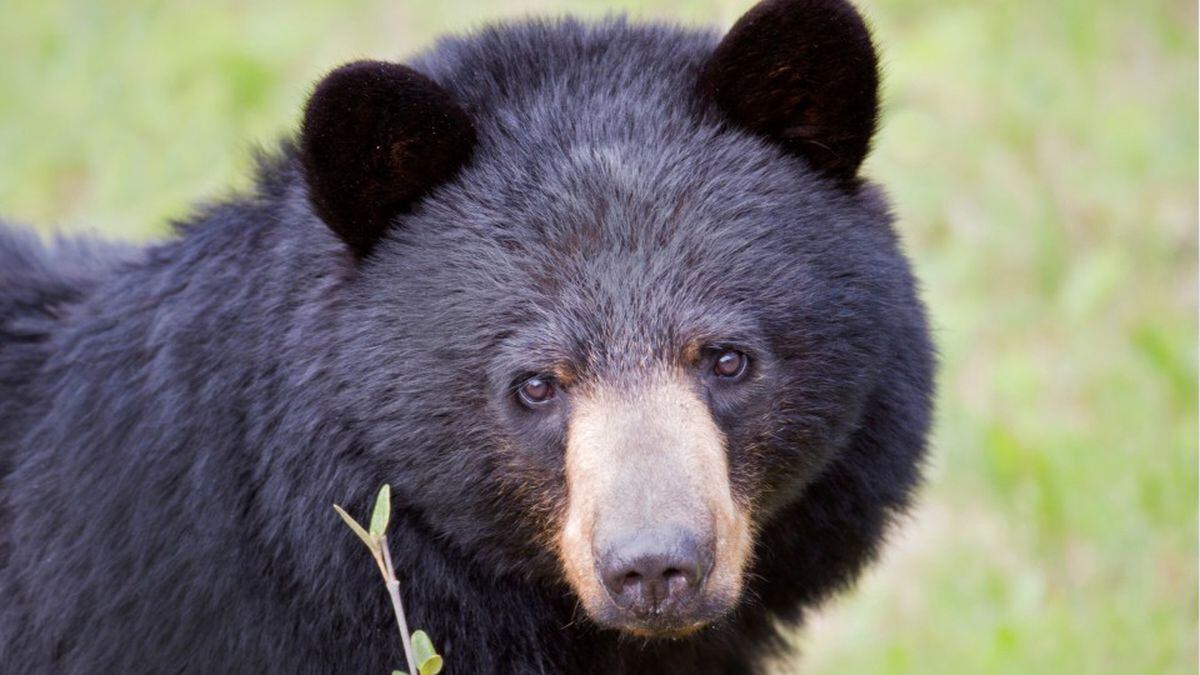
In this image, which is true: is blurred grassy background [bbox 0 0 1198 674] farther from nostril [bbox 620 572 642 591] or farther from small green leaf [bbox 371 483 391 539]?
nostril [bbox 620 572 642 591]

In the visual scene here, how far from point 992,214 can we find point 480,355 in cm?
530

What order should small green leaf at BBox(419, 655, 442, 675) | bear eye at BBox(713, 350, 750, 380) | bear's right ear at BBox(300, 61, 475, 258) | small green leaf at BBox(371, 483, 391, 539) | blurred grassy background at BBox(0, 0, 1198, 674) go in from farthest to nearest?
1. blurred grassy background at BBox(0, 0, 1198, 674)
2. bear eye at BBox(713, 350, 750, 380)
3. bear's right ear at BBox(300, 61, 475, 258)
4. small green leaf at BBox(419, 655, 442, 675)
5. small green leaf at BBox(371, 483, 391, 539)

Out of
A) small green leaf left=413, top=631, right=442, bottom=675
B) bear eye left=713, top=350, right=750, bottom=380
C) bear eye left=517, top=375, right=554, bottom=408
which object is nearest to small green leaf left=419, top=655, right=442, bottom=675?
small green leaf left=413, top=631, right=442, bottom=675

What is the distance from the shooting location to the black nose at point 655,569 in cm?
365

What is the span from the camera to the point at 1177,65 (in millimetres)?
9234

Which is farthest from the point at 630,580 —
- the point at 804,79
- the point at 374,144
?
the point at 804,79

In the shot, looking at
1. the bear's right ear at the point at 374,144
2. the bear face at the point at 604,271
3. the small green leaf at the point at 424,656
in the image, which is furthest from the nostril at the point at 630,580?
the bear's right ear at the point at 374,144

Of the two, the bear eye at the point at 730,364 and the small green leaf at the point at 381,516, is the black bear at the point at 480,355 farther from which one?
the small green leaf at the point at 381,516

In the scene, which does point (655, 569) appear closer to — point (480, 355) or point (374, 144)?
point (480, 355)

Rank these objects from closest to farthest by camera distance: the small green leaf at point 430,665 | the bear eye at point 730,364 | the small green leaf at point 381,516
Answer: the small green leaf at point 381,516 → the small green leaf at point 430,665 → the bear eye at point 730,364

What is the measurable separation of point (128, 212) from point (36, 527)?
570cm

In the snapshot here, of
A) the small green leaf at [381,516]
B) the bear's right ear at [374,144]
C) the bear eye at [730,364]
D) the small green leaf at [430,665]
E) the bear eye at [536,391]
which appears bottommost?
the small green leaf at [430,665]

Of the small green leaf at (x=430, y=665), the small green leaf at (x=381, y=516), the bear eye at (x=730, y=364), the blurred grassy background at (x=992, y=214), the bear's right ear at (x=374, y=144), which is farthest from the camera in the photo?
the blurred grassy background at (x=992, y=214)

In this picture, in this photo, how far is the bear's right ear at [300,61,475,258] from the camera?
3.99 meters
